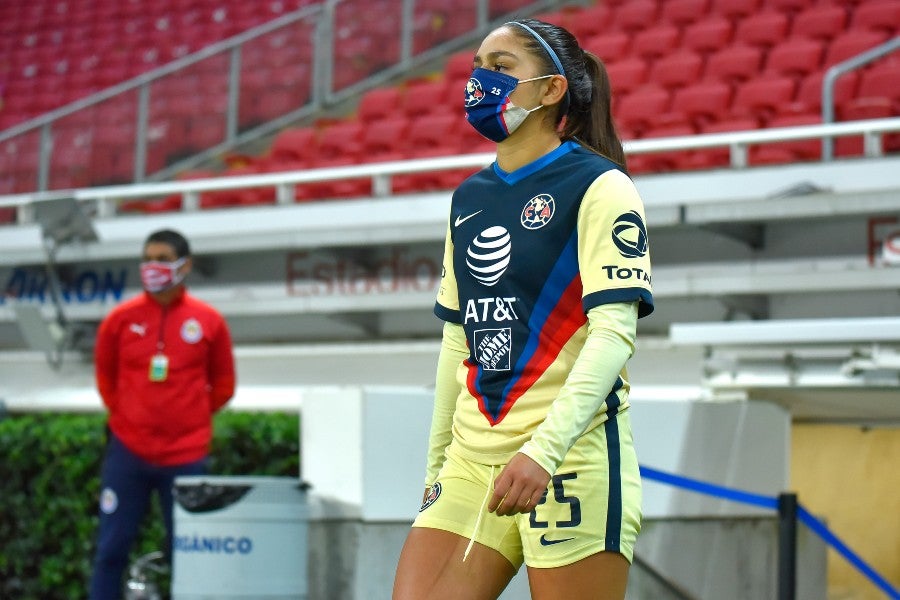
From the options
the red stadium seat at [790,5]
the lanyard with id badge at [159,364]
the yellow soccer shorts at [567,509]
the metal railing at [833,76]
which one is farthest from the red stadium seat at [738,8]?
the yellow soccer shorts at [567,509]

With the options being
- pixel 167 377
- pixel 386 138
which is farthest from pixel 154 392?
pixel 386 138

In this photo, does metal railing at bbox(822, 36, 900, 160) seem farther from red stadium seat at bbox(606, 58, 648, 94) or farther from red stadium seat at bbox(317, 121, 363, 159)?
red stadium seat at bbox(317, 121, 363, 159)

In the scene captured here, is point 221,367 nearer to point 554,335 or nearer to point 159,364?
point 159,364

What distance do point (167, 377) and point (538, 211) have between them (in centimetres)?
363

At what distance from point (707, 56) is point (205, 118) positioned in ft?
12.3

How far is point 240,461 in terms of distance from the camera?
6.93 meters

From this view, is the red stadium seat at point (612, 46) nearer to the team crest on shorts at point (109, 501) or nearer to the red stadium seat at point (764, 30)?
the red stadium seat at point (764, 30)

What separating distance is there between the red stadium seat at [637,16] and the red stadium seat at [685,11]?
0.43 ft

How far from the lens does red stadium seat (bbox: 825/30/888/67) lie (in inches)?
364

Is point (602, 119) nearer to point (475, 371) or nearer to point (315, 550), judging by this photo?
point (475, 371)

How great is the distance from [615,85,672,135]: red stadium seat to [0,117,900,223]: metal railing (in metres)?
0.95

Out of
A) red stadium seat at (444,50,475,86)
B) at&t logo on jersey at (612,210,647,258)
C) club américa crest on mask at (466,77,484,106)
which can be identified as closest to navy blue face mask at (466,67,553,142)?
club américa crest on mask at (466,77,484,106)

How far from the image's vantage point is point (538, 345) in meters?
2.80

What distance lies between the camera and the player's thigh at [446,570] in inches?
108
